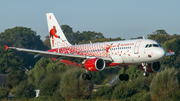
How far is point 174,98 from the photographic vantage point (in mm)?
83938

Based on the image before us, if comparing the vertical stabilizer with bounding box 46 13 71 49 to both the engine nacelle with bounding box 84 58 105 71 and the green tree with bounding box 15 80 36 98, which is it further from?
the green tree with bounding box 15 80 36 98

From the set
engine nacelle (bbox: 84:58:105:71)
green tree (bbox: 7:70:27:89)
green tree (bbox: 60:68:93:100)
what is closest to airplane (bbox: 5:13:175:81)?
engine nacelle (bbox: 84:58:105:71)

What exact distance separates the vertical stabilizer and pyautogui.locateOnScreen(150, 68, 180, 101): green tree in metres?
40.4

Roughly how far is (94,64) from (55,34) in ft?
49.9

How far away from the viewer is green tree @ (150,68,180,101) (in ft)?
282

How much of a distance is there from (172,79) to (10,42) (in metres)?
117

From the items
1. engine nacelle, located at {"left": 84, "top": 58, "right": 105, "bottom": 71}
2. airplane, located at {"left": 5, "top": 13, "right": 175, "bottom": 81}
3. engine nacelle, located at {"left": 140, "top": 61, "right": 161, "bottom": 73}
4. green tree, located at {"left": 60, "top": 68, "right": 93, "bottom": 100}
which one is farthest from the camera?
green tree, located at {"left": 60, "top": 68, "right": 93, "bottom": 100}

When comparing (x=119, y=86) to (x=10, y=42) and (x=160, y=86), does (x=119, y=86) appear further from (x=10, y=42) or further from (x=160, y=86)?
(x=10, y=42)

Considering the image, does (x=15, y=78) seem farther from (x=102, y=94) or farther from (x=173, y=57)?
(x=173, y=57)

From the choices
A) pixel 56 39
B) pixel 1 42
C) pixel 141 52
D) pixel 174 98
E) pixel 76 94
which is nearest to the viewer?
pixel 141 52

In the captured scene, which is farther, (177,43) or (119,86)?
(177,43)

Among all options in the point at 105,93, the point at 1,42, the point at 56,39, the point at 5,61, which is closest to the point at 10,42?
the point at 1,42

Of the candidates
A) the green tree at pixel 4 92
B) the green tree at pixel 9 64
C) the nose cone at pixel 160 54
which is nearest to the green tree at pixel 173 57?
the green tree at pixel 4 92

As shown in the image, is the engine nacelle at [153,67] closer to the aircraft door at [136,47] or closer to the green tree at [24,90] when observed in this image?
the aircraft door at [136,47]
